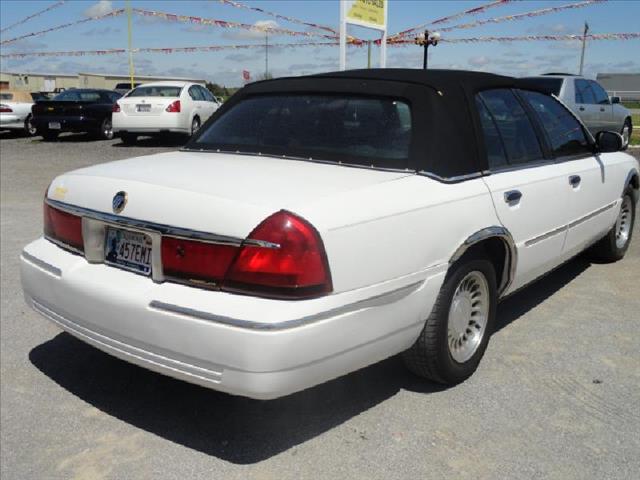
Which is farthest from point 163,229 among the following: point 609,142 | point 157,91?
point 157,91

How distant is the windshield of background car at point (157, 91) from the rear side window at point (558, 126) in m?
12.1

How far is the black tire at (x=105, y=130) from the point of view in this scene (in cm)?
1736

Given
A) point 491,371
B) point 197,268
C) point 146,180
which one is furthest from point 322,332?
point 491,371

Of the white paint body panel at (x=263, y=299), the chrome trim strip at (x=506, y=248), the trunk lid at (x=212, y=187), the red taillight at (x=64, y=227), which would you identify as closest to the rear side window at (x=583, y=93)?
the chrome trim strip at (x=506, y=248)

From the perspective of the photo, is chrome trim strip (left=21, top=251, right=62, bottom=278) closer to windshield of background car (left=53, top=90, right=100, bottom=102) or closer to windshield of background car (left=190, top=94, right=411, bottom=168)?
windshield of background car (left=190, top=94, right=411, bottom=168)

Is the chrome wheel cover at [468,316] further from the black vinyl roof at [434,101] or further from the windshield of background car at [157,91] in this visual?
the windshield of background car at [157,91]

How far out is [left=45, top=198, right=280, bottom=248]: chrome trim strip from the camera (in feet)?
7.87

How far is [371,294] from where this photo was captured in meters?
2.57

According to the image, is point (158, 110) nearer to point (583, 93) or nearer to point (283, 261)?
point (583, 93)

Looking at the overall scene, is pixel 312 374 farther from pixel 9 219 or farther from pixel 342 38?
pixel 342 38

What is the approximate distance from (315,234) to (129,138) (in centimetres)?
1506

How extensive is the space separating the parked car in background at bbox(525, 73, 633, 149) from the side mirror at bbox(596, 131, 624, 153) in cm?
537

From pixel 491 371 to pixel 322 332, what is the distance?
1416mm

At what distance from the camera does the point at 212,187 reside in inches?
103
